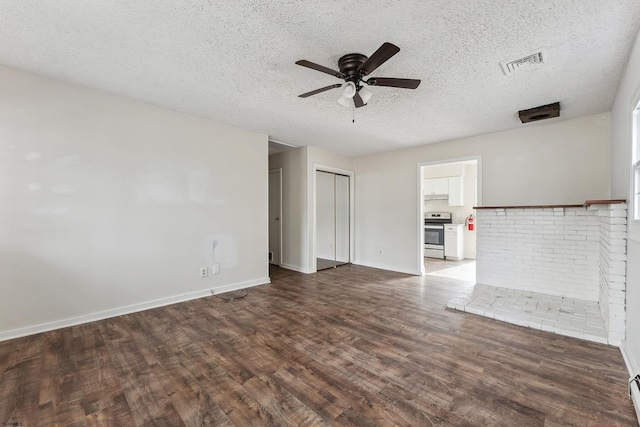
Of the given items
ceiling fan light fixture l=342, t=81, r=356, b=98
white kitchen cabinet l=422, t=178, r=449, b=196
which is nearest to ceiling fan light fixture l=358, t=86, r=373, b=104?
ceiling fan light fixture l=342, t=81, r=356, b=98

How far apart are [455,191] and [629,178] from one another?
4.64 metres

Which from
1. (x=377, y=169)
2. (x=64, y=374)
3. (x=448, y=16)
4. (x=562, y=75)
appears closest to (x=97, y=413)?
(x=64, y=374)

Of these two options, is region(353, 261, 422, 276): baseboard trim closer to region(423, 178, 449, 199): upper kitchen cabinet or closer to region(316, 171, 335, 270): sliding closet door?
region(316, 171, 335, 270): sliding closet door

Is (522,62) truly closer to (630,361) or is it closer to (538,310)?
(630,361)

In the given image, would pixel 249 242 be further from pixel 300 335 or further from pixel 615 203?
pixel 615 203

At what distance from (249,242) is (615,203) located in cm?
414

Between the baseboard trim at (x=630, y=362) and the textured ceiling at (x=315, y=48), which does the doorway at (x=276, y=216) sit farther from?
the baseboard trim at (x=630, y=362)

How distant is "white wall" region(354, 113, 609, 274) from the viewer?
3.51 m

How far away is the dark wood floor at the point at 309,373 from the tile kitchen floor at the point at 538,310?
0.13 meters

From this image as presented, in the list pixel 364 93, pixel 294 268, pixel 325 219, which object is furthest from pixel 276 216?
pixel 364 93

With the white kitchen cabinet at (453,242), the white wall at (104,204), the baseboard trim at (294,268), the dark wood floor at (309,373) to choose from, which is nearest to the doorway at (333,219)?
the baseboard trim at (294,268)

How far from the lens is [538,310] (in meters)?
3.05

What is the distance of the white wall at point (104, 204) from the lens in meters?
2.48

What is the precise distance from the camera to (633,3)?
5.28 ft
